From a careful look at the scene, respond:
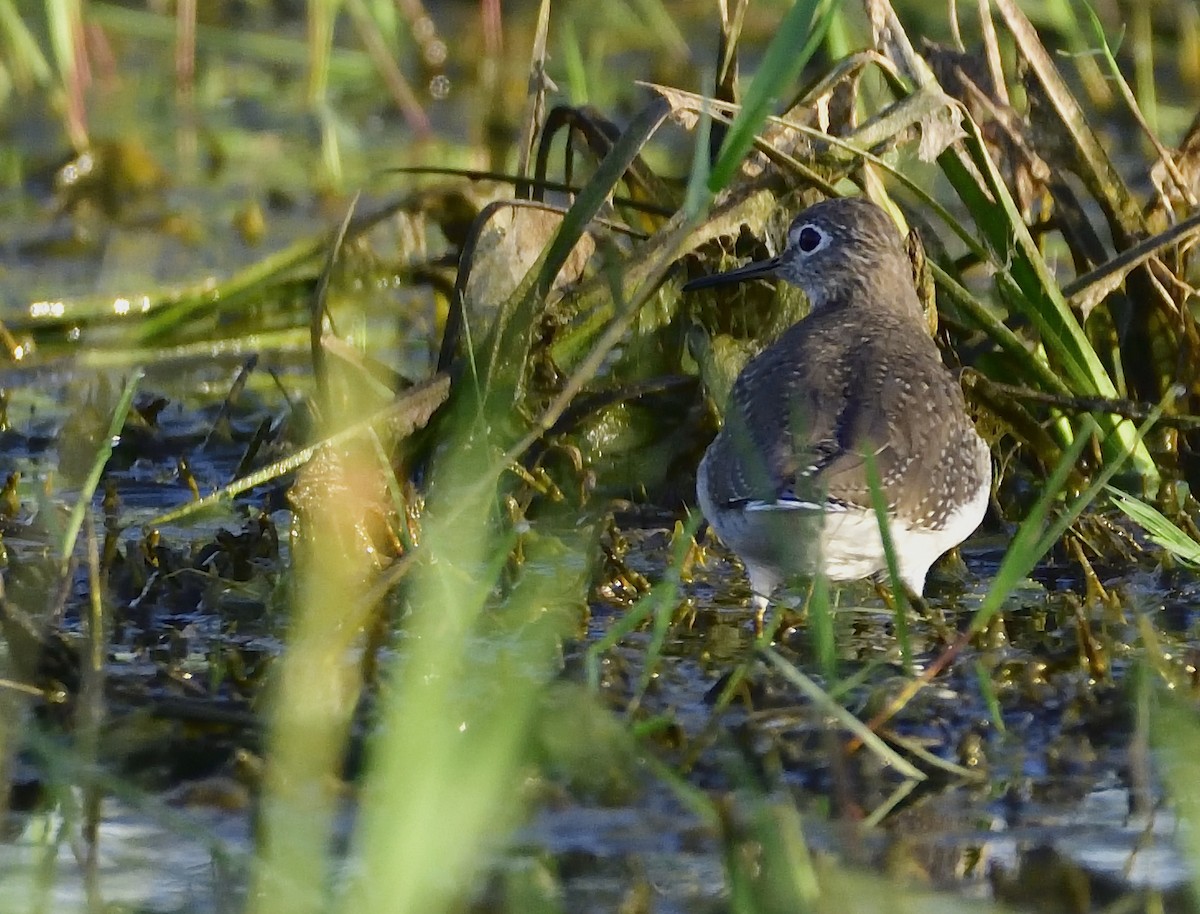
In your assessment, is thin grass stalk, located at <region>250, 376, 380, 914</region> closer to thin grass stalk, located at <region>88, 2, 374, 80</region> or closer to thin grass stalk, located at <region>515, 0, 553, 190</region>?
thin grass stalk, located at <region>515, 0, 553, 190</region>

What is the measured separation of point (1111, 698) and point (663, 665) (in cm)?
102

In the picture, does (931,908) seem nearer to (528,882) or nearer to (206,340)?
(528,882)

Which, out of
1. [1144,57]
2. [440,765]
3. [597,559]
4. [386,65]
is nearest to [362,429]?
[597,559]

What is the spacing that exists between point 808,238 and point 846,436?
3.02 ft

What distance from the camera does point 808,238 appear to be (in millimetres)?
5402

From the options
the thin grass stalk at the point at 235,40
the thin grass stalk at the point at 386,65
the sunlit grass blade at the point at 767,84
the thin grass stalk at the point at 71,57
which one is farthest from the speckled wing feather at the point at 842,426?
the thin grass stalk at the point at 235,40

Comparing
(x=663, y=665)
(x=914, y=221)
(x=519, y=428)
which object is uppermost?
(x=914, y=221)

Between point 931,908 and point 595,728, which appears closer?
point 931,908

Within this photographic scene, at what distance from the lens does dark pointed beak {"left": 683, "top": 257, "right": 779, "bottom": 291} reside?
542cm

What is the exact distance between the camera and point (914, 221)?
5707mm

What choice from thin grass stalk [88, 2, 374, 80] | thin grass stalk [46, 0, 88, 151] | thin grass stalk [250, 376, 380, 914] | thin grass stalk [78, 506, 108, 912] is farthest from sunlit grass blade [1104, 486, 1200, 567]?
thin grass stalk [88, 2, 374, 80]

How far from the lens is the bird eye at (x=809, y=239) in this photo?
538 cm

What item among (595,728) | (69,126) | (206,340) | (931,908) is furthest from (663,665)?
(69,126)

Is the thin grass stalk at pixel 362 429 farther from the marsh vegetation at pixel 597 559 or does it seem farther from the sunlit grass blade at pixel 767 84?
the sunlit grass blade at pixel 767 84
